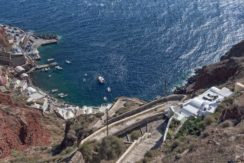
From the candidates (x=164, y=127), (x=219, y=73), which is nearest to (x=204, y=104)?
(x=164, y=127)

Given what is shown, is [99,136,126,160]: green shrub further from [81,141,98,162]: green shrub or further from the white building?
the white building

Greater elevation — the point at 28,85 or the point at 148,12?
the point at 148,12

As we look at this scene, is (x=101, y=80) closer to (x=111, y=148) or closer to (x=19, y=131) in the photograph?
(x=19, y=131)

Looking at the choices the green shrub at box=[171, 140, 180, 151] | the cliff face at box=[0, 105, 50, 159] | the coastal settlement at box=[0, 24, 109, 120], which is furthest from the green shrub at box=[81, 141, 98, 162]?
the coastal settlement at box=[0, 24, 109, 120]

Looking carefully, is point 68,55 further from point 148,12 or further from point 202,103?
point 202,103

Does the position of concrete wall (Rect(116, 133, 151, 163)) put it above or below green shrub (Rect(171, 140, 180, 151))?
below

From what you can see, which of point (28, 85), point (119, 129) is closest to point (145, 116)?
point (119, 129)
